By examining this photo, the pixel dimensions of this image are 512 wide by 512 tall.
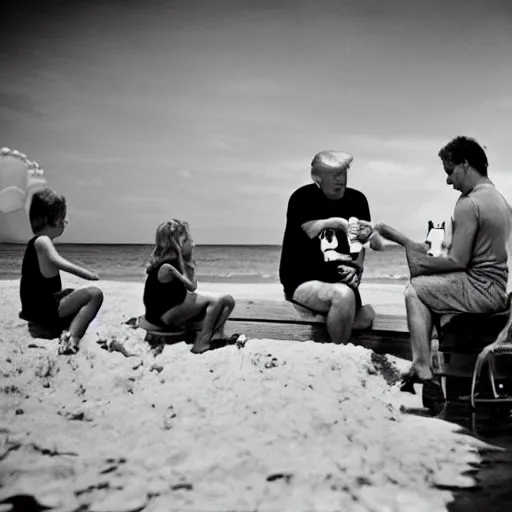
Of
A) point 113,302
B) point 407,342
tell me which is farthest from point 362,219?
point 113,302

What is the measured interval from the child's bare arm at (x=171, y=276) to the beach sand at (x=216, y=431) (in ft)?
1.36

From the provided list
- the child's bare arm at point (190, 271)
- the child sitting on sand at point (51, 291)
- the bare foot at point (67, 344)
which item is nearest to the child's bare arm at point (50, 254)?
the child sitting on sand at point (51, 291)

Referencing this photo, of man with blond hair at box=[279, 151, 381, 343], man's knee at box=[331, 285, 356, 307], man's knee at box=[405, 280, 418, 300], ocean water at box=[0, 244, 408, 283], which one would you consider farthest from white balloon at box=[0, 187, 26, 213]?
man's knee at box=[405, 280, 418, 300]

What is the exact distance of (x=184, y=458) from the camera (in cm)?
247

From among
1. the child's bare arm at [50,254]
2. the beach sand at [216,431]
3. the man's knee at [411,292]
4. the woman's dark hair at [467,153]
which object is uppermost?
the woman's dark hair at [467,153]

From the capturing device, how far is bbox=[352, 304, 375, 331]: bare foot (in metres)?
3.35

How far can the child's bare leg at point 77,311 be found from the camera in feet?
11.3

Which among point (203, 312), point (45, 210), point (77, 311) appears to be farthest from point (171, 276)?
point (45, 210)

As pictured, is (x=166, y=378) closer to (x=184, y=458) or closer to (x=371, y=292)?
(x=184, y=458)

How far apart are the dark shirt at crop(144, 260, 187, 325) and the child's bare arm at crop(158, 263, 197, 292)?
23mm

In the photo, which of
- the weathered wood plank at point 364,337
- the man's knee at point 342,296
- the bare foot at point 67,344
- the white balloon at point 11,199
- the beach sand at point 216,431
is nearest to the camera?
the beach sand at point 216,431

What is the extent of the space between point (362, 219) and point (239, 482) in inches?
66.8

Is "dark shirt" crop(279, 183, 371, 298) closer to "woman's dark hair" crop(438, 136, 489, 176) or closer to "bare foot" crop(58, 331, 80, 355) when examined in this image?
"woman's dark hair" crop(438, 136, 489, 176)

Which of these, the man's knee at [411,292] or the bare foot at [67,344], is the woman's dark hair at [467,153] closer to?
the man's knee at [411,292]
